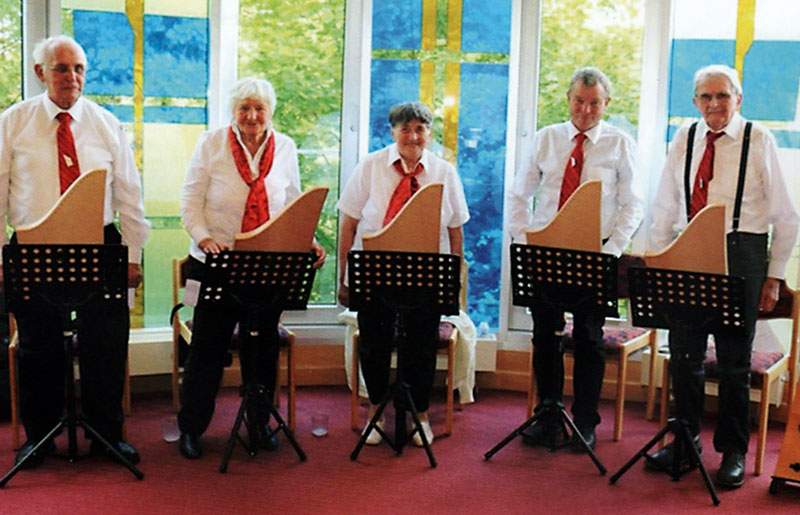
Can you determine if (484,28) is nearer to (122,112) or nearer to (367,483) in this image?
(122,112)

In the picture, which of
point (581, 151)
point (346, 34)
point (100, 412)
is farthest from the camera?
point (346, 34)

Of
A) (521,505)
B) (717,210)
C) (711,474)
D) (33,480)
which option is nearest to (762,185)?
(717,210)

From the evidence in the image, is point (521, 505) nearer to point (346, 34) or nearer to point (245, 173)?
point (245, 173)

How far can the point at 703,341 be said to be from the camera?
3.98 metres

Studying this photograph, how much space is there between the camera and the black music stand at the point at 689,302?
11.7ft

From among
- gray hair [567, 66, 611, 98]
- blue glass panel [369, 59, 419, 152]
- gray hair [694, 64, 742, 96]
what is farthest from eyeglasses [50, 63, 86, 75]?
gray hair [694, 64, 742, 96]

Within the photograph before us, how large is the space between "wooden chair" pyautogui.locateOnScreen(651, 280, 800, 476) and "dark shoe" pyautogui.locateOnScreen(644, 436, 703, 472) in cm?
17

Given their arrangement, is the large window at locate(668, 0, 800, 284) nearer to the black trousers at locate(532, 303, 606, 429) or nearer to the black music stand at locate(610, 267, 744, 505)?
the black trousers at locate(532, 303, 606, 429)

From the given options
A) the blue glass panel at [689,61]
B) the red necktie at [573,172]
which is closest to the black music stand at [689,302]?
the red necktie at [573,172]

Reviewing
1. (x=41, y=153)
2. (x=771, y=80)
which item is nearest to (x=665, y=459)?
(x=771, y=80)

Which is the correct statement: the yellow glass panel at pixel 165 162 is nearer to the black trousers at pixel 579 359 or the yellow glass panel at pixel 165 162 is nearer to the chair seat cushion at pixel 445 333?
the chair seat cushion at pixel 445 333

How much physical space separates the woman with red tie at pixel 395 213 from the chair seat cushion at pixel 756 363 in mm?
1182

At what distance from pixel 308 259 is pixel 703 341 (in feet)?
5.30

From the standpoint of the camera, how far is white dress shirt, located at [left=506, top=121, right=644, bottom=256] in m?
4.42
